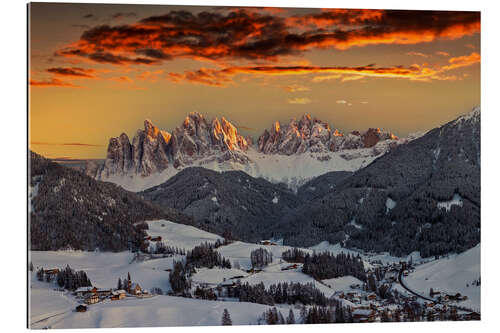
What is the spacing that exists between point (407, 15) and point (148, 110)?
31.9 feet

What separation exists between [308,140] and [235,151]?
8559 mm

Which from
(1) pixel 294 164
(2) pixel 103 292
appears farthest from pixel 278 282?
(1) pixel 294 164

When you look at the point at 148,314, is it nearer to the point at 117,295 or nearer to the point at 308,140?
the point at 117,295

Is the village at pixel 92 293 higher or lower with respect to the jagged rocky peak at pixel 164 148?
lower

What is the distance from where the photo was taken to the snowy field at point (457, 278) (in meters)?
24.4

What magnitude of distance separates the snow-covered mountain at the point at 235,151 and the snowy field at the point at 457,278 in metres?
6.77

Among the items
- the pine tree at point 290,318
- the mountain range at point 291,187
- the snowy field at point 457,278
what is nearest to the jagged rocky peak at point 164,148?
the mountain range at point 291,187

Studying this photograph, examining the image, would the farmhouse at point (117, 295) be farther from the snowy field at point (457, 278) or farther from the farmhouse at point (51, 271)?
the snowy field at point (457, 278)

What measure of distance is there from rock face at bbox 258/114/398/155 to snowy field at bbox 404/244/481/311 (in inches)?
248

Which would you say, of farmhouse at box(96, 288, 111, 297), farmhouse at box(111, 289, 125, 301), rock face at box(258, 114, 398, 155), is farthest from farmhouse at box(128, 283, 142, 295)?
rock face at box(258, 114, 398, 155)

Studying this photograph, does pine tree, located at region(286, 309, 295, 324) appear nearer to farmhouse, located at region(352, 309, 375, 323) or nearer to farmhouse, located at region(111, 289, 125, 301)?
farmhouse, located at region(352, 309, 375, 323)

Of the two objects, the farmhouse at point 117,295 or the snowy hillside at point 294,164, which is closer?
the farmhouse at point 117,295

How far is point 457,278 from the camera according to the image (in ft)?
83.9

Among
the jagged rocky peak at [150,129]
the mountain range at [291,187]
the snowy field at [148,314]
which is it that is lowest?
the snowy field at [148,314]
